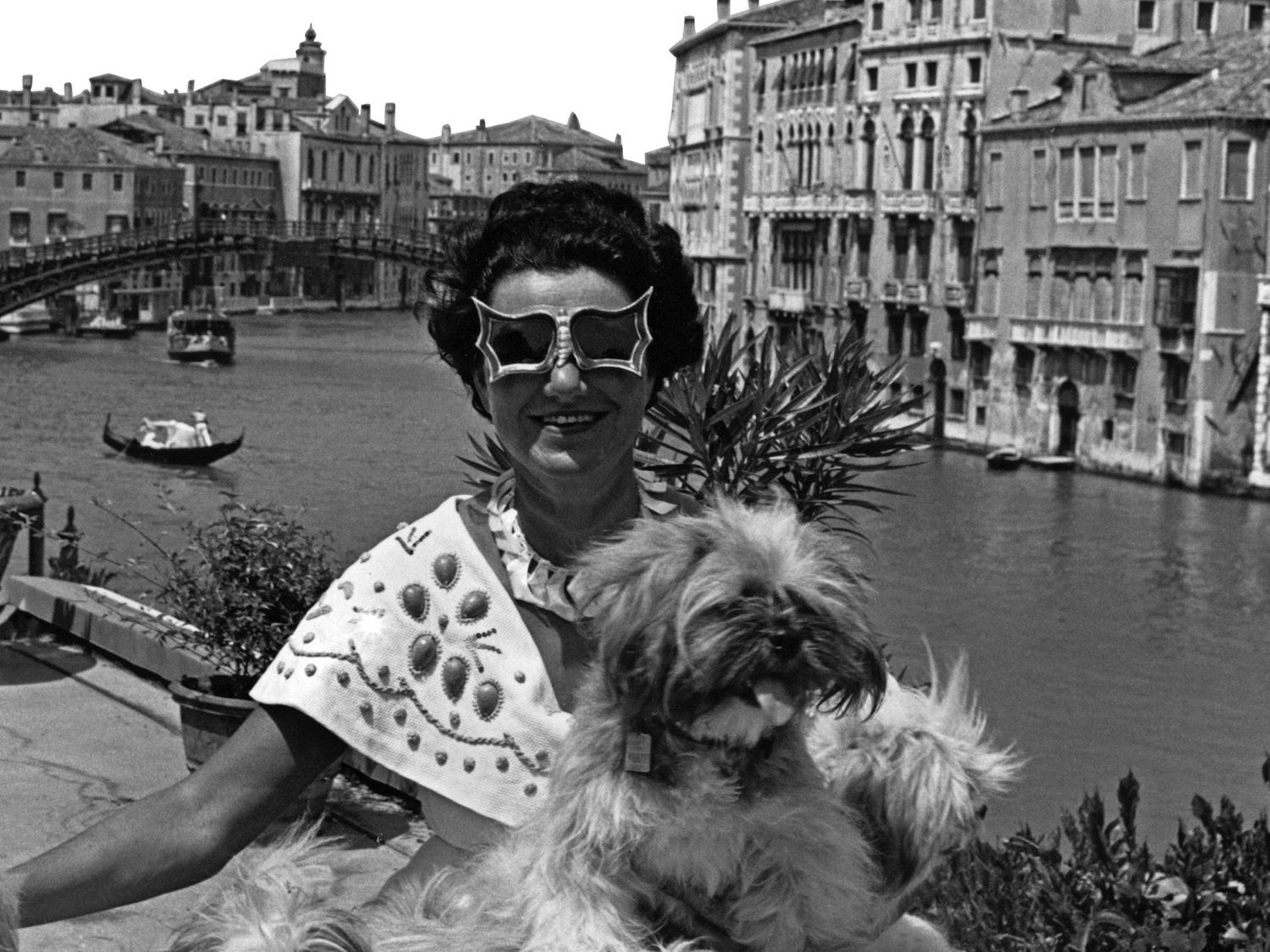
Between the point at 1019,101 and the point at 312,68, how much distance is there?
166 feet

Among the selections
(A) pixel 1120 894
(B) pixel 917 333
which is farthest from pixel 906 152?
(A) pixel 1120 894

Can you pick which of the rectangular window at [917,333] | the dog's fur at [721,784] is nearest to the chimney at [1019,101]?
the rectangular window at [917,333]

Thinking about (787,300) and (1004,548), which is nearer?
(1004,548)

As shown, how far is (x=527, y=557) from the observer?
1663 mm

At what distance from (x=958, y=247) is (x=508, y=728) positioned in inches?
1157

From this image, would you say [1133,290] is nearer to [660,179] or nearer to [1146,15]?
[1146,15]

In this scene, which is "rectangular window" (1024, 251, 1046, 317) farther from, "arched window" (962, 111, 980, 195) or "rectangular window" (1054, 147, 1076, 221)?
"arched window" (962, 111, 980, 195)

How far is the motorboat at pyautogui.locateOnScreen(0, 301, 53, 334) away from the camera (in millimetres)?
45031

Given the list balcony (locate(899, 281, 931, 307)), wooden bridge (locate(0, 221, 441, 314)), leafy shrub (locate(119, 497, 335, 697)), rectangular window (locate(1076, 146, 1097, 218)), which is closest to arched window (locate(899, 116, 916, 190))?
balcony (locate(899, 281, 931, 307))

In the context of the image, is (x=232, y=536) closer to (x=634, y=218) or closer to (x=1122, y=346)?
(x=634, y=218)

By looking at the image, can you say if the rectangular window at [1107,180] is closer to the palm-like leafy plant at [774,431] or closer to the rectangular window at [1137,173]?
the rectangular window at [1137,173]

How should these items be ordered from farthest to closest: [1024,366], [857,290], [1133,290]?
[857,290] → [1024,366] → [1133,290]

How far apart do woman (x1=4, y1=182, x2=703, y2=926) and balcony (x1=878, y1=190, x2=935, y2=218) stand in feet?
97.2

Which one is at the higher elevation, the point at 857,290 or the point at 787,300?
the point at 857,290
